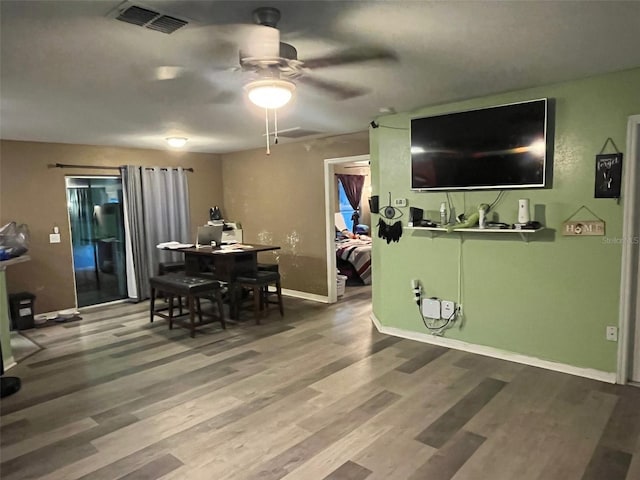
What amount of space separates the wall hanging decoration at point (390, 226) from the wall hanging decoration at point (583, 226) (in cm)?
150

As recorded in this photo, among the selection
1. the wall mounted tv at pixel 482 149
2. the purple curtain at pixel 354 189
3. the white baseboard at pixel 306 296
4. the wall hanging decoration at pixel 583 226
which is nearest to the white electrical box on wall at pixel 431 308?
the wall mounted tv at pixel 482 149

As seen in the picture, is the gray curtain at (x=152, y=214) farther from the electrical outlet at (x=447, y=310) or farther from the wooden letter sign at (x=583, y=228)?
the wooden letter sign at (x=583, y=228)

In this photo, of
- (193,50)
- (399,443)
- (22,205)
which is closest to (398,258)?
(399,443)

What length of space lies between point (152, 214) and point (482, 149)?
4.91 metres

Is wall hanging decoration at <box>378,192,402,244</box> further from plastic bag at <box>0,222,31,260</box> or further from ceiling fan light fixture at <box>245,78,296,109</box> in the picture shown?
plastic bag at <box>0,222,31,260</box>

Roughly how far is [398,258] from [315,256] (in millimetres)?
1922

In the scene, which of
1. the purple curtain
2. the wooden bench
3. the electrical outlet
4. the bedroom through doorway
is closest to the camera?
the electrical outlet

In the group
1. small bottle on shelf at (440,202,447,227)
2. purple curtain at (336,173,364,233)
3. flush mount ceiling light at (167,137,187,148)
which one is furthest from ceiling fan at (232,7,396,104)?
purple curtain at (336,173,364,233)

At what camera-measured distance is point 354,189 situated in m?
9.40

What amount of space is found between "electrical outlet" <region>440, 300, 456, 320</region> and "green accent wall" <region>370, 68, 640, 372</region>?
2.4 inches

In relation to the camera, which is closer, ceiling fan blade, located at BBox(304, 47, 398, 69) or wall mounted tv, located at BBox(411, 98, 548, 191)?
ceiling fan blade, located at BBox(304, 47, 398, 69)

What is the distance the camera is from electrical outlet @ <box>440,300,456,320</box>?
3.97 m

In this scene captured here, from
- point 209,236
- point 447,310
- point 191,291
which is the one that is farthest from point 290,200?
point 447,310

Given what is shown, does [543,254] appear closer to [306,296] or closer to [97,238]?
[306,296]
